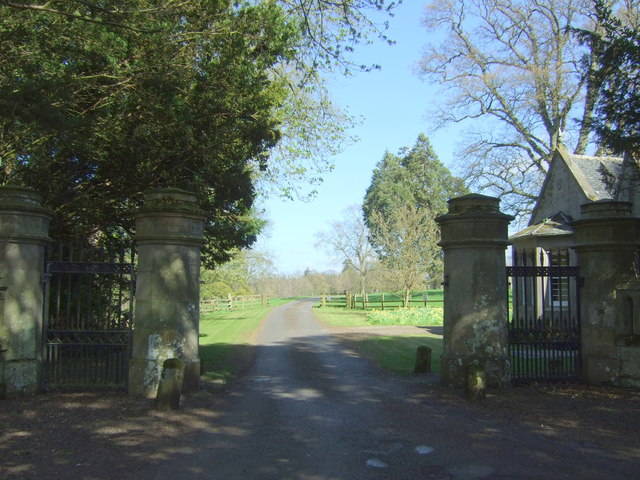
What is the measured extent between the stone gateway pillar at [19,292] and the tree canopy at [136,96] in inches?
54.0

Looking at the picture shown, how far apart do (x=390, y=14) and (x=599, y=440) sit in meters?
6.80

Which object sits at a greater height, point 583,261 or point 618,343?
point 583,261

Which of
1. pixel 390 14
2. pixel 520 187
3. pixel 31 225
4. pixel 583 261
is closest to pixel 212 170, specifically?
pixel 31 225

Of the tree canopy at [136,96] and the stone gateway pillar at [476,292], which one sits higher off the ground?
the tree canopy at [136,96]

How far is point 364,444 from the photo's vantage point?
625 cm

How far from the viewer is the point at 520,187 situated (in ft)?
107

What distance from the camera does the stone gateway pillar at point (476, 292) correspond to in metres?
9.36

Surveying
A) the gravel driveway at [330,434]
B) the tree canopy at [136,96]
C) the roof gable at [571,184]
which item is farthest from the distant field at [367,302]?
the gravel driveway at [330,434]

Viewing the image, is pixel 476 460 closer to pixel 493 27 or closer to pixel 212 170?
pixel 212 170

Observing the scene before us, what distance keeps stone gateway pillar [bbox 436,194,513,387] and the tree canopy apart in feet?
12.2

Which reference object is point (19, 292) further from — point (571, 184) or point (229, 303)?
point (229, 303)

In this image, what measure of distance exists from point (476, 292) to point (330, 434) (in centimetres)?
408

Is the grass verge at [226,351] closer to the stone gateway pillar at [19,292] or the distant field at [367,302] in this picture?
the stone gateway pillar at [19,292]

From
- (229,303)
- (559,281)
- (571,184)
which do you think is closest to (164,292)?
(559,281)
